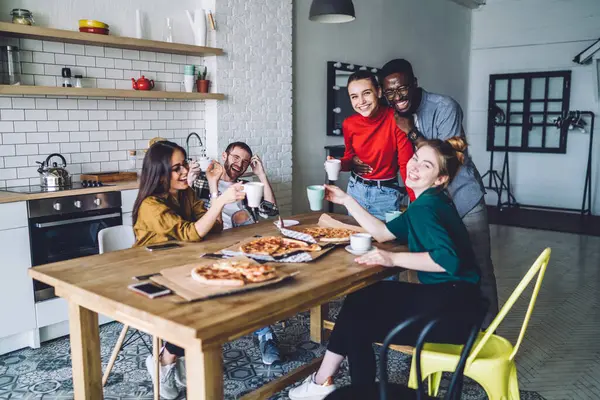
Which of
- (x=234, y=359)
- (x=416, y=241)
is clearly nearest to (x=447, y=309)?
(x=416, y=241)

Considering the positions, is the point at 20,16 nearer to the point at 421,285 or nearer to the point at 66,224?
the point at 66,224

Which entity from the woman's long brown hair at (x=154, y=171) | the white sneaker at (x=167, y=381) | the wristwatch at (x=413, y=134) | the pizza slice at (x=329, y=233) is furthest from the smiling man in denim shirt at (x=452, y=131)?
the white sneaker at (x=167, y=381)

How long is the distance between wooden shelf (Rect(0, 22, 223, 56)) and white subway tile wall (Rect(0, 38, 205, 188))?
0.32ft

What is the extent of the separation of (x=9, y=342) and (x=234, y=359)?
1.47 meters

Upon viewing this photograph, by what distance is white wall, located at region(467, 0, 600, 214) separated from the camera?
27.0 ft

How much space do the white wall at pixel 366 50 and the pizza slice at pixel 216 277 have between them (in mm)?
4161

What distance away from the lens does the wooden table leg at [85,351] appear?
1914 mm

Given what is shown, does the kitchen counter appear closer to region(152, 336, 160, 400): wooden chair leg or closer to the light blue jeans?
region(152, 336, 160, 400): wooden chair leg

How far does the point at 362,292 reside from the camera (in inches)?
86.4

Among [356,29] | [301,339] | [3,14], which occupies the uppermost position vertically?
[356,29]

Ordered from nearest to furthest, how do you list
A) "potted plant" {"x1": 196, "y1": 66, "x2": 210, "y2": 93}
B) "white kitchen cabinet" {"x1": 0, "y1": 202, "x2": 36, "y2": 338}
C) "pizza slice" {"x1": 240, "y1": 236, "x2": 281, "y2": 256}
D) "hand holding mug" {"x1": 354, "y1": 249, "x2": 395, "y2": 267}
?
"hand holding mug" {"x1": 354, "y1": 249, "x2": 395, "y2": 267} → "pizza slice" {"x1": 240, "y1": 236, "x2": 281, "y2": 256} → "white kitchen cabinet" {"x1": 0, "y1": 202, "x2": 36, "y2": 338} → "potted plant" {"x1": 196, "y1": 66, "x2": 210, "y2": 93}

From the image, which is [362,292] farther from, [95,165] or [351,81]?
[95,165]

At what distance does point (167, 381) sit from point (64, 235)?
1.46 meters

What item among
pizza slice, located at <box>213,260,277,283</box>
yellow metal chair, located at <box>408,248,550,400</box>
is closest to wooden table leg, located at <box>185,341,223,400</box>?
pizza slice, located at <box>213,260,277,283</box>
